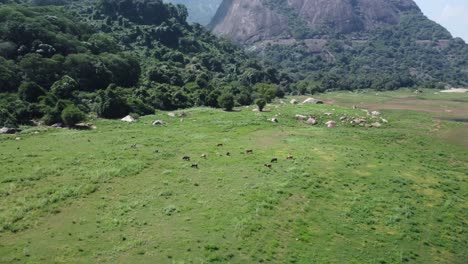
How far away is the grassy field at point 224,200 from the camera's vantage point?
2881cm

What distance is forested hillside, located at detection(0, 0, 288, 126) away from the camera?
7075 centimetres

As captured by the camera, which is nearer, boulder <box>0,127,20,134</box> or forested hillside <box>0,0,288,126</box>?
boulder <box>0,127,20,134</box>

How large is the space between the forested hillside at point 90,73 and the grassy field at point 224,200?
41.5 feet

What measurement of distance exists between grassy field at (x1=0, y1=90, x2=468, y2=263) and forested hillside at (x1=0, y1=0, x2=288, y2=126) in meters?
12.7

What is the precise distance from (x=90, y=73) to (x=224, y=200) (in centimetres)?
6578

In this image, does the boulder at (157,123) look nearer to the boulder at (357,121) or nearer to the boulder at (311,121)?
the boulder at (311,121)

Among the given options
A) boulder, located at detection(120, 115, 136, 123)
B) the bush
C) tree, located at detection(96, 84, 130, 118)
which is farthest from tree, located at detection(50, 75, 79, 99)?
the bush

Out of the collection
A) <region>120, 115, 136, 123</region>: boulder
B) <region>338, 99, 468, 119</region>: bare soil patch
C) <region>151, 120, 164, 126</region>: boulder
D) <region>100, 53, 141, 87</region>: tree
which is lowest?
<region>338, 99, 468, 119</region>: bare soil patch

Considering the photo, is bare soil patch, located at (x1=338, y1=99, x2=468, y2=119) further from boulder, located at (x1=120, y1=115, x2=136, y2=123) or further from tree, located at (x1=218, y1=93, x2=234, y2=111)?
boulder, located at (x1=120, y1=115, x2=136, y2=123)

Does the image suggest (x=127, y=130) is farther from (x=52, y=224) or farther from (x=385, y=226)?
(x=385, y=226)

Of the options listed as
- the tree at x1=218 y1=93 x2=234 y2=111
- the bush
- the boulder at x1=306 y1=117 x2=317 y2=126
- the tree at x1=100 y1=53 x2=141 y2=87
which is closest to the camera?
the bush

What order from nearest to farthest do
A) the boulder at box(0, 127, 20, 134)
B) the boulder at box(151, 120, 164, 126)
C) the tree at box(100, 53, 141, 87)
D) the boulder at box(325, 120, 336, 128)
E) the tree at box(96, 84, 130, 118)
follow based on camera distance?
the boulder at box(0, 127, 20, 134)
the boulder at box(151, 120, 164, 126)
the tree at box(96, 84, 130, 118)
the boulder at box(325, 120, 336, 128)
the tree at box(100, 53, 141, 87)

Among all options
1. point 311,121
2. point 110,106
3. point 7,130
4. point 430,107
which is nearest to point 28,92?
point 110,106

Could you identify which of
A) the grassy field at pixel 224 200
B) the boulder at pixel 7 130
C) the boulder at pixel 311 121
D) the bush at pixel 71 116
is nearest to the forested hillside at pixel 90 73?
the bush at pixel 71 116
